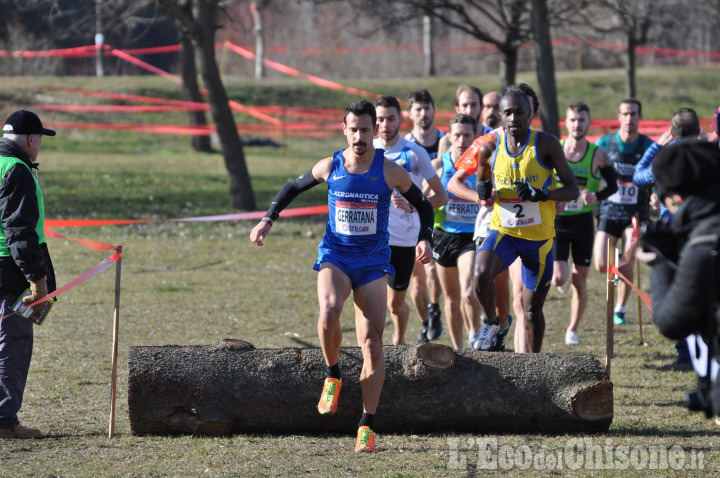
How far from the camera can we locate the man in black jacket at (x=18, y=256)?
21.5 feet

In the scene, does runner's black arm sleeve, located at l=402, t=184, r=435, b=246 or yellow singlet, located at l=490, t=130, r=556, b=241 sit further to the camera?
yellow singlet, located at l=490, t=130, r=556, b=241

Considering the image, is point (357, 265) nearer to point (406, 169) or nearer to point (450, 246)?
point (406, 169)

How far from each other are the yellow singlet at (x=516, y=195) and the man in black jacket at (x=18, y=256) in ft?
11.4

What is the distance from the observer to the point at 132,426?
22.1 ft

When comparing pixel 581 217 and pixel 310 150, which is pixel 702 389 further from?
pixel 310 150

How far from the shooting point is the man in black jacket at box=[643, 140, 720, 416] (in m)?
4.49

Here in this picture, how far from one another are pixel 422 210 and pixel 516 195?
3.89 ft

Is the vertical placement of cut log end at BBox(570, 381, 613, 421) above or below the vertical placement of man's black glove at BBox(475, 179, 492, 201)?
below

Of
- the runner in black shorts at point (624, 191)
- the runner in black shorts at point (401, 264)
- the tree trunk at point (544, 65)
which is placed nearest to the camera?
the runner in black shorts at point (401, 264)

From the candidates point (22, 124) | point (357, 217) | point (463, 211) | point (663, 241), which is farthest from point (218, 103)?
point (663, 241)

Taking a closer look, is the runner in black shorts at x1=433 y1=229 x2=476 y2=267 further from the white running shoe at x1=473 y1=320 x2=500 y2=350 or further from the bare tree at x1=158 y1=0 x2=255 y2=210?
the bare tree at x1=158 y1=0 x2=255 y2=210

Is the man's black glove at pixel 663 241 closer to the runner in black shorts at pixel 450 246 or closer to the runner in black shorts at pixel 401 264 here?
the runner in black shorts at pixel 401 264

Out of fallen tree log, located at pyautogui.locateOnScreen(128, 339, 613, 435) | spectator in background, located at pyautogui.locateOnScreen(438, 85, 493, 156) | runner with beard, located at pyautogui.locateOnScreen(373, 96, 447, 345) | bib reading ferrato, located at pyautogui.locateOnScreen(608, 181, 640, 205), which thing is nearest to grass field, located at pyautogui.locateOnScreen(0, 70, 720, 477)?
fallen tree log, located at pyautogui.locateOnScreen(128, 339, 613, 435)

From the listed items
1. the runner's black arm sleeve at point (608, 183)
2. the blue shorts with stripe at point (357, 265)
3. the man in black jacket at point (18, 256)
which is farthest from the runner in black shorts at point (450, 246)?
the man in black jacket at point (18, 256)
